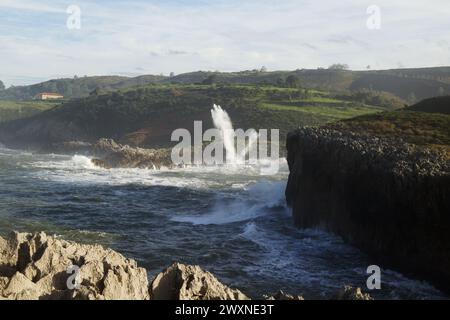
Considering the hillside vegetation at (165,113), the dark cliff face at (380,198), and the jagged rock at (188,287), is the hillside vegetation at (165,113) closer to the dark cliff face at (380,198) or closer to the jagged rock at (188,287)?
the dark cliff face at (380,198)

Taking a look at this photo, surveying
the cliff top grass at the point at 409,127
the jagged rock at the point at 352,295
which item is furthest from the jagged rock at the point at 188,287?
the cliff top grass at the point at 409,127

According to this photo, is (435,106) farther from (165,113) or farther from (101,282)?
(165,113)

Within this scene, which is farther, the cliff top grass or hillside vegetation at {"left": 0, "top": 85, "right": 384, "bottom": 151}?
hillside vegetation at {"left": 0, "top": 85, "right": 384, "bottom": 151}

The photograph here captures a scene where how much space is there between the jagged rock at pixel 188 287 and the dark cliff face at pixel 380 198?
428 inches

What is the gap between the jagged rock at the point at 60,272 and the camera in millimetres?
12305

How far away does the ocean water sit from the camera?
22.1 metres

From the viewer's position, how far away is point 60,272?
13906 mm

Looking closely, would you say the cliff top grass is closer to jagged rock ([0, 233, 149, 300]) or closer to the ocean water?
the ocean water

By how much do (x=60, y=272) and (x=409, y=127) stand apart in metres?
31.6

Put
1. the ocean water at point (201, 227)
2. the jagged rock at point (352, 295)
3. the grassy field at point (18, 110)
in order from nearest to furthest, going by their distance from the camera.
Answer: the jagged rock at point (352, 295)
the ocean water at point (201, 227)
the grassy field at point (18, 110)

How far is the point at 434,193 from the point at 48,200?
1069 inches

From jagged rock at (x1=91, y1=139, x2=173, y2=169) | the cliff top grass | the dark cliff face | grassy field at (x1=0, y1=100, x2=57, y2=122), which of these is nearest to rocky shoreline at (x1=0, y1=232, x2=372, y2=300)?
the dark cliff face

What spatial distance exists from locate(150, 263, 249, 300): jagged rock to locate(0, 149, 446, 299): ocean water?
6550 mm
